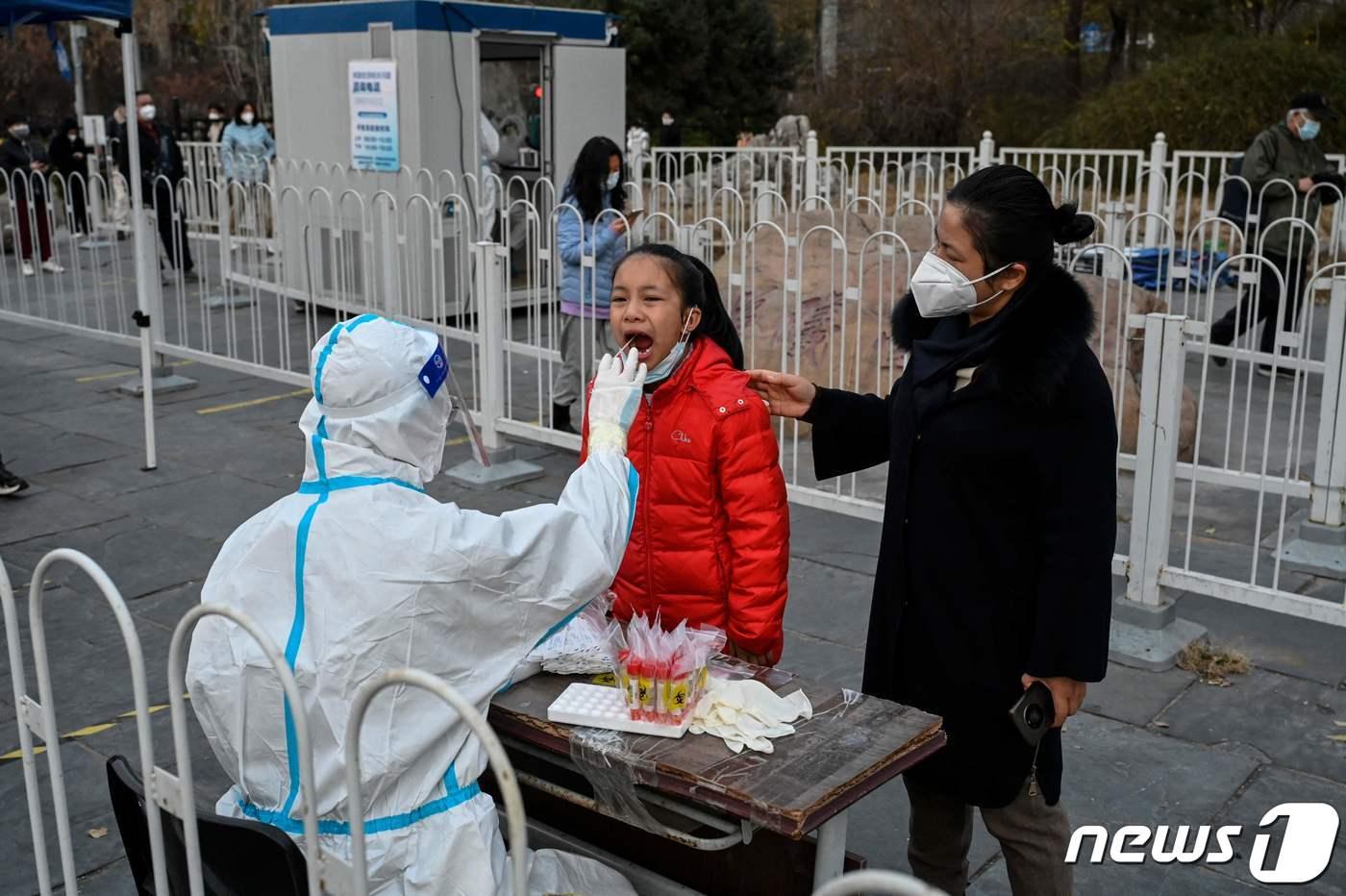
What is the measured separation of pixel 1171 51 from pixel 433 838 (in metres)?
25.9

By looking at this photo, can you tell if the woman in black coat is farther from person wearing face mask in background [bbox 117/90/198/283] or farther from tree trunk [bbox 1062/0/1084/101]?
tree trunk [bbox 1062/0/1084/101]

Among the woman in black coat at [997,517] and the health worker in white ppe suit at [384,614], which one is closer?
the health worker in white ppe suit at [384,614]

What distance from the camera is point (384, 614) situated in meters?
2.36

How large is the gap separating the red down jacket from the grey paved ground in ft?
3.17

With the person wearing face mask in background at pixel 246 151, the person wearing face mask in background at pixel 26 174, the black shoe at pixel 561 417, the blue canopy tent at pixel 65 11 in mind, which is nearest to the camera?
the blue canopy tent at pixel 65 11

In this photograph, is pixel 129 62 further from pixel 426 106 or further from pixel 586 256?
pixel 426 106

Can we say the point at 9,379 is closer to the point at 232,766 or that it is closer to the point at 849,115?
the point at 232,766

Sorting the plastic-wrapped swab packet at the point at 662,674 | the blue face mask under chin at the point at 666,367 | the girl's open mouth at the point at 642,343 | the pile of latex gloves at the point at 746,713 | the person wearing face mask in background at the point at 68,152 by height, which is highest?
the person wearing face mask in background at the point at 68,152

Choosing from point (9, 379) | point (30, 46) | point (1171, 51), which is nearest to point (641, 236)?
point (9, 379)

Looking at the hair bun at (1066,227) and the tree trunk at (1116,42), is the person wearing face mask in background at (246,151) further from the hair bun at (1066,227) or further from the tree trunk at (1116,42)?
the tree trunk at (1116,42)

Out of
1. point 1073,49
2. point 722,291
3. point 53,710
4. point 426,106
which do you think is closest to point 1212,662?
point 53,710

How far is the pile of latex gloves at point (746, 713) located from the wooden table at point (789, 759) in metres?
0.02

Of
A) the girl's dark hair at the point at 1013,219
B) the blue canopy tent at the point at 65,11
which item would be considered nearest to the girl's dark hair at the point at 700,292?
the girl's dark hair at the point at 1013,219

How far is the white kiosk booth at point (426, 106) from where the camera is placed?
11320mm
